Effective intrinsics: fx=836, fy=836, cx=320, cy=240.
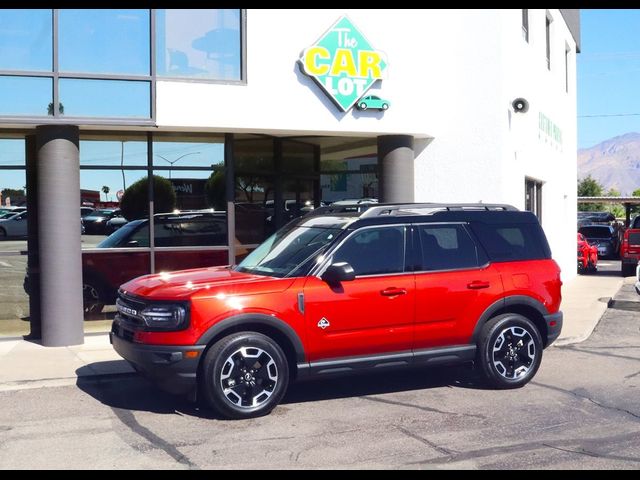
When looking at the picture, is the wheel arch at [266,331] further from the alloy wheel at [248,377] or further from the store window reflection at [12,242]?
the store window reflection at [12,242]

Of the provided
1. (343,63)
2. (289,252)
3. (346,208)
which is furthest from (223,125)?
(289,252)

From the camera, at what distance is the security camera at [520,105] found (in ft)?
47.3

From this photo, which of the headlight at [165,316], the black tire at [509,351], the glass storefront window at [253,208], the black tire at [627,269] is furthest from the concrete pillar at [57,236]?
the black tire at [627,269]

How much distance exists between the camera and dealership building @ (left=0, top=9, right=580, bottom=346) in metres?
11.1

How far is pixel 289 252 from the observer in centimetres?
828

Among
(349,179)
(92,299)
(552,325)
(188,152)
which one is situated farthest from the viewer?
(349,179)

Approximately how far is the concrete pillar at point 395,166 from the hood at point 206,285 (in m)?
5.73

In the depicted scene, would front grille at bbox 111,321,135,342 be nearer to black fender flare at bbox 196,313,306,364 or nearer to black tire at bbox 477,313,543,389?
black fender flare at bbox 196,313,306,364

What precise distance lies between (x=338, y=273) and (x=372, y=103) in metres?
5.68

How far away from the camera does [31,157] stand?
39.1 ft

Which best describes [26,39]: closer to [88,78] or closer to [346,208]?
[88,78]

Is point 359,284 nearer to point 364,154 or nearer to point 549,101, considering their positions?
point 364,154

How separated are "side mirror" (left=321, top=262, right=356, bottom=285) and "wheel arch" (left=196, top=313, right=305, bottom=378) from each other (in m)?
0.57

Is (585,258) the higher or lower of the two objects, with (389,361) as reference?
higher
